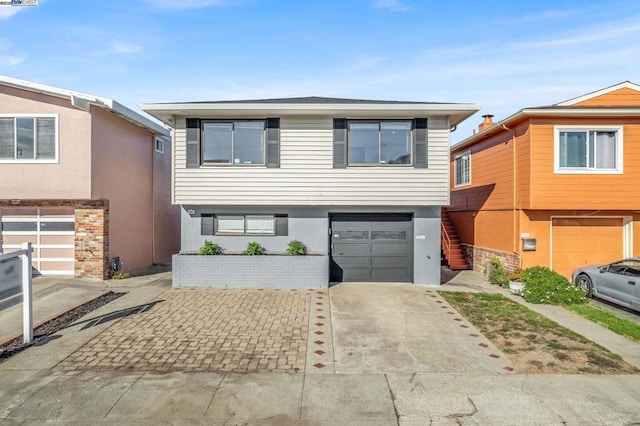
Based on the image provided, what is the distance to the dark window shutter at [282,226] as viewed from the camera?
424 inches

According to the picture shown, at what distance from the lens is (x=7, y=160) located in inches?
398

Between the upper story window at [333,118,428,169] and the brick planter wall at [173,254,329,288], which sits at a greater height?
the upper story window at [333,118,428,169]

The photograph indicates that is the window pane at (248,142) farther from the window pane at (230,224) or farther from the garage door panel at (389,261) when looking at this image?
the garage door panel at (389,261)

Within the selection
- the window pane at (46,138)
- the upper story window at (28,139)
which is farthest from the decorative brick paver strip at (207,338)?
the upper story window at (28,139)

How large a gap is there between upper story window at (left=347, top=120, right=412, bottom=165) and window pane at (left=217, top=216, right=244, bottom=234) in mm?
3991

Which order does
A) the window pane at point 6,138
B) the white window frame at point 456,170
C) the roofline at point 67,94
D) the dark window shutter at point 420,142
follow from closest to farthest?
1. the roofline at point 67,94
2. the window pane at point 6,138
3. the dark window shutter at point 420,142
4. the white window frame at point 456,170

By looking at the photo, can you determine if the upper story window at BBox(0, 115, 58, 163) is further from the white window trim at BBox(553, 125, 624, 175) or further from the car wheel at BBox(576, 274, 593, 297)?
the car wheel at BBox(576, 274, 593, 297)

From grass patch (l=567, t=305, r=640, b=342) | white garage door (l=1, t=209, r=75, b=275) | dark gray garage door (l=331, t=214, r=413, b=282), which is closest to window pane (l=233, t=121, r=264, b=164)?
dark gray garage door (l=331, t=214, r=413, b=282)

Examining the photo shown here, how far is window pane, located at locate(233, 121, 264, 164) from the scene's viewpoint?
34.6ft

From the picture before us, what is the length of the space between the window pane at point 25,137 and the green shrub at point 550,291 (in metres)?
14.9

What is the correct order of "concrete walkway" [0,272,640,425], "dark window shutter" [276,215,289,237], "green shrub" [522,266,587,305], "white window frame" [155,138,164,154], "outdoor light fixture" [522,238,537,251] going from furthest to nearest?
"white window frame" [155,138,164,154] < "outdoor light fixture" [522,238,537,251] < "dark window shutter" [276,215,289,237] < "green shrub" [522,266,587,305] < "concrete walkway" [0,272,640,425]

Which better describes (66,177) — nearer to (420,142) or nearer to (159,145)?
(159,145)

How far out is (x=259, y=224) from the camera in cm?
1089

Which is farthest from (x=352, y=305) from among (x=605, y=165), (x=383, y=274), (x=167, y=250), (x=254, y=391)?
(x=167, y=250)
